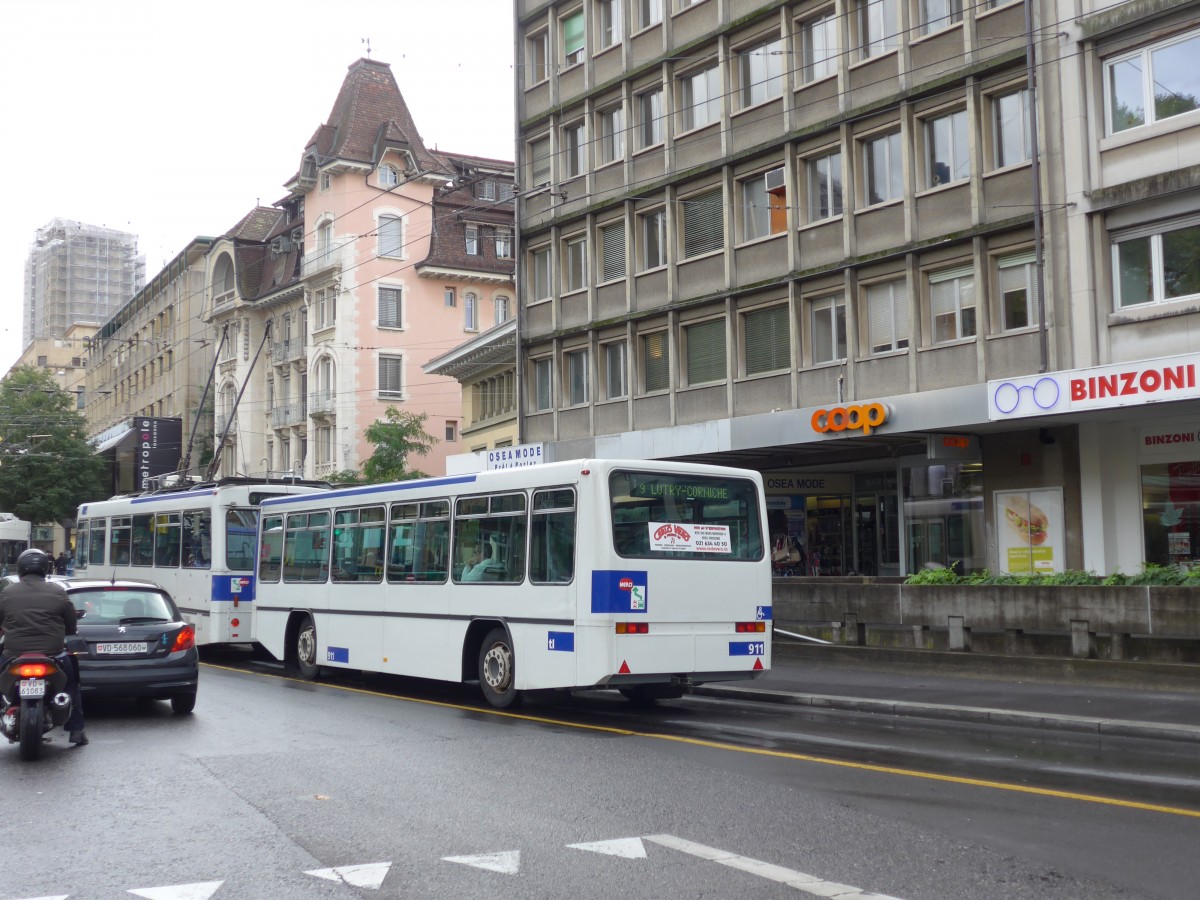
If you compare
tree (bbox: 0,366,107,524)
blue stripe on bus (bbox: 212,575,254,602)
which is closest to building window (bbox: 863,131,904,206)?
blue stripe on bus (bbox: 212,575,254,602)

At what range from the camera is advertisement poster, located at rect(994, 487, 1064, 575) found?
2406 centimetres

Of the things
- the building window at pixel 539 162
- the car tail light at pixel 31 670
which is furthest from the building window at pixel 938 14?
the car tail light at pixel 31 670

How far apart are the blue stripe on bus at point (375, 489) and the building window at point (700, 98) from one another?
14.6 meters

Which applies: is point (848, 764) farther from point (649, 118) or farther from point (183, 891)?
point (649, 118)

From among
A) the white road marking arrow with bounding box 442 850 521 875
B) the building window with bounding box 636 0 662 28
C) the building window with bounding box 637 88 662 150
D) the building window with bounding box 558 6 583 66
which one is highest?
the building window with bounding box 558 6 583 66

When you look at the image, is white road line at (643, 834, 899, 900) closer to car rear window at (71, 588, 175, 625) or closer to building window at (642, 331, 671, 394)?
car rear window at (71, 588, 175, 625)

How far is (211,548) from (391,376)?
115 ft

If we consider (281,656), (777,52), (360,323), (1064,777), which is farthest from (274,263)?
(1064,777)

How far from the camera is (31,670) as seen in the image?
11.0 metres

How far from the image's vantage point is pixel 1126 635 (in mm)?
15633

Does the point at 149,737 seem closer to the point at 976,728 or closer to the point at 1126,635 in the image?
the point at 976,728

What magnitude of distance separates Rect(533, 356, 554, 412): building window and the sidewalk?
18.9 meters

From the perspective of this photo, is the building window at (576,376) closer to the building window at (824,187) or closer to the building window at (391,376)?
the building window at (824,187)

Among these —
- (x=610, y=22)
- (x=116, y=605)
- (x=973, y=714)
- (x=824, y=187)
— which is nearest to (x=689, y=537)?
(x=973, y=714)
